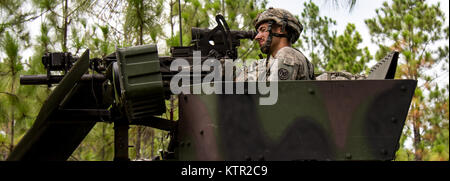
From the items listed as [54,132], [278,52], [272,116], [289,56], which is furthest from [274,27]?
[54,132]

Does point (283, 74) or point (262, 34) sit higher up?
point (262, 34)

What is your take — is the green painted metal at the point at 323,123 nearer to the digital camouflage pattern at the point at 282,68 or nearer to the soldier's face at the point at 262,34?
the digital camouflage pattern at the point at 282,68

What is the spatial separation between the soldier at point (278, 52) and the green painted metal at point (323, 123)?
41 cm

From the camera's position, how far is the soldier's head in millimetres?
5594

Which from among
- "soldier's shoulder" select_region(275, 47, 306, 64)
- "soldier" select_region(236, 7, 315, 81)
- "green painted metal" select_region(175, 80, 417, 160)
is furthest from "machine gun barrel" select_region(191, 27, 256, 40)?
"green painted metal" select_region(175, 80, 417, 160)

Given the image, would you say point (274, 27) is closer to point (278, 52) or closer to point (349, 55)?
point (278, 52)

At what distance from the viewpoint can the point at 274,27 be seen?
565cm

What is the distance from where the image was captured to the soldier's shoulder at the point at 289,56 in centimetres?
→ 509

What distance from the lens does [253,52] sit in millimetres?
11578

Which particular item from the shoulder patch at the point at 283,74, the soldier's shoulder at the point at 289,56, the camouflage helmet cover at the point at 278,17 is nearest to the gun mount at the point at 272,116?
the shoulder patch at the point at 283,74

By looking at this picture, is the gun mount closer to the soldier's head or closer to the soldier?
the soldier

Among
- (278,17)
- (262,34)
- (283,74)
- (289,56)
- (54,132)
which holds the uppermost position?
(278,17)

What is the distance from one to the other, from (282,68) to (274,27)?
749mm
